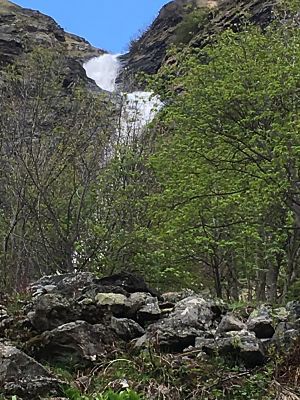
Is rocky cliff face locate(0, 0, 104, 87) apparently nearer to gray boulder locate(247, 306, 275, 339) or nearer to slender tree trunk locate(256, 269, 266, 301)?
slender tree trunk locate(256, 269, 266, 301)

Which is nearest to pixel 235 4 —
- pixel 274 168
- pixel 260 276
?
pixel 260 276

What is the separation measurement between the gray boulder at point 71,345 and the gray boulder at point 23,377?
80 centimetres

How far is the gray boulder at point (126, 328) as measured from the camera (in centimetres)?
725

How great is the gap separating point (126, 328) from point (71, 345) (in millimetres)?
838

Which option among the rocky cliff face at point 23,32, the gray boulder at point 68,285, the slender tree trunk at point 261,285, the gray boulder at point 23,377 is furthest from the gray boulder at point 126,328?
the rocky cliff face at point 23,32

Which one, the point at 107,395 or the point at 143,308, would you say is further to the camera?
the point at 143,308

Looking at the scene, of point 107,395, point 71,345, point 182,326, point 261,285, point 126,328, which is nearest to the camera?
point 107,395

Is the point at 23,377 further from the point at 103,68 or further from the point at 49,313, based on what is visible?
the point at 103,68

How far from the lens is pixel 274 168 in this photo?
12.0 meters

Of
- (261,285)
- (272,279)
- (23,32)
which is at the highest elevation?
(23,32)

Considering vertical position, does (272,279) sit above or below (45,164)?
below

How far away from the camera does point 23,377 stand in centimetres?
565

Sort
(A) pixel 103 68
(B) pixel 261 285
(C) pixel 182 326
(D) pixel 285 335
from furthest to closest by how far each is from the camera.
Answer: (A) pixel 103 68 → (B) pixel 261 285 → (C) pixel 182 326 → (D) pixel 285 335

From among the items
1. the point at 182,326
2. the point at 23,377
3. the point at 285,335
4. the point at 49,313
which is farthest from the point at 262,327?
the point at 23,377
